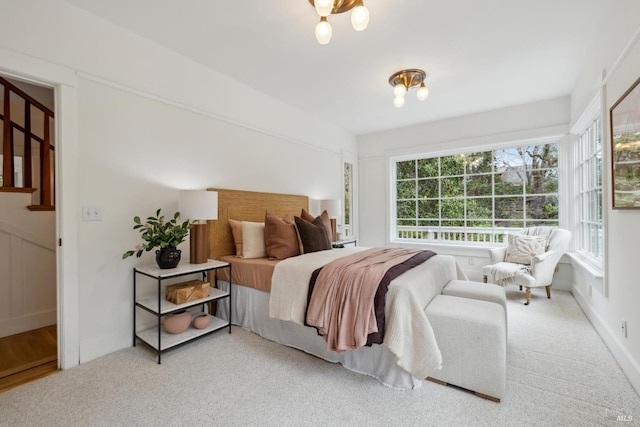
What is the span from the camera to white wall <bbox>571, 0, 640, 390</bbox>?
1.81m

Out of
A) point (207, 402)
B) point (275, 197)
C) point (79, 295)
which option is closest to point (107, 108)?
point (79, 295)

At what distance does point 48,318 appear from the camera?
113 inches

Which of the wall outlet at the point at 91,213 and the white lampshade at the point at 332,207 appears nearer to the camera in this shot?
the wall outlet at the point at 91,213

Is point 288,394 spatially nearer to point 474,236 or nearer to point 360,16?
point 360,16

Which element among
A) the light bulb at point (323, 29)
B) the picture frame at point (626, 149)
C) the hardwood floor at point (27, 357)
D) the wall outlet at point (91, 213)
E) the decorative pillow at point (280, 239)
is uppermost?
the light bulb at point (323, 29)

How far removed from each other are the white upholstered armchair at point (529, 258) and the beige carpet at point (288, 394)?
107 centimetres

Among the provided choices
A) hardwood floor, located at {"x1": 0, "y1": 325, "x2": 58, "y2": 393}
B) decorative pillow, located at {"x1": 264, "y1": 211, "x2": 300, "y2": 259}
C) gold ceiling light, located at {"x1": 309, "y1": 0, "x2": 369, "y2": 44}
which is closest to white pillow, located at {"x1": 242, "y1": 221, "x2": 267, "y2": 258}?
decorative pillow, located at {"x1": 264, "y1": 211, "x2": 300, "y2": 259}

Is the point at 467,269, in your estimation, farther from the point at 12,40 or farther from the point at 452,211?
the point at 12,40

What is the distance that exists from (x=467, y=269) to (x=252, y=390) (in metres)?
3.90

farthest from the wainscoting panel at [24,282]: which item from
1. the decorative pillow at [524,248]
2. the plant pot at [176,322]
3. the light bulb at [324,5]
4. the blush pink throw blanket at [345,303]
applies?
the decorative pillow at [524,248]

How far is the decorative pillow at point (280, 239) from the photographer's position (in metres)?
2.90

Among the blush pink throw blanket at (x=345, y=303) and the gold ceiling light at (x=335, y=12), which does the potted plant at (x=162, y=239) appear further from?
the gold ceiling light at (x=335, y=12)

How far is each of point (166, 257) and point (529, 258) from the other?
4143 millimetres

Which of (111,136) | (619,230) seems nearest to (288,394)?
(111,136)
